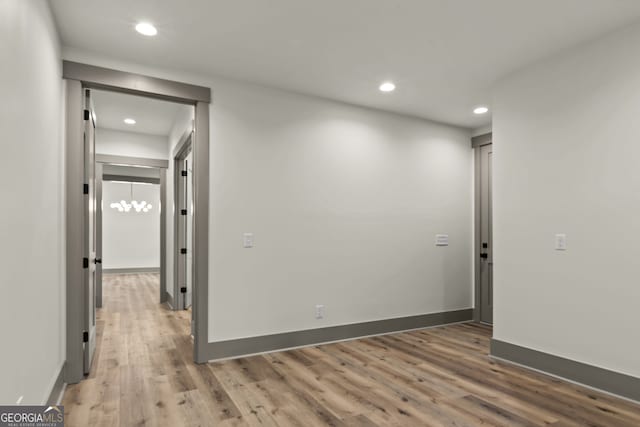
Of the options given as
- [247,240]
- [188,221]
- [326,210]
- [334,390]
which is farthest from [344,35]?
[188,221]

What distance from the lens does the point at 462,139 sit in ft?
17.6

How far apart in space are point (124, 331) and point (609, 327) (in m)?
4.90

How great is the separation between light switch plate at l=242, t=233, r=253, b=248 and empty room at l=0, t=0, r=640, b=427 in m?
0.01

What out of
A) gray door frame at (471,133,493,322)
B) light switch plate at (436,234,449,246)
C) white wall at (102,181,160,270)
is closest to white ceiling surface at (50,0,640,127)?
gray door frame at (471,133,493,322)

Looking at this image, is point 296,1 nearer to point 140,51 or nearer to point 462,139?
point 140,51

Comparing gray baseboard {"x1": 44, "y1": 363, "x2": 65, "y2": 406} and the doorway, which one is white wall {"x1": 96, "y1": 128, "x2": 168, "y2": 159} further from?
gray baseboard {"x1": 44, "y1": 363, "x2": 65, "y2": 406}

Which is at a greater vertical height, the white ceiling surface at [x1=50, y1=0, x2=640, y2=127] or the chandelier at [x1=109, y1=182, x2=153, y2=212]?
the white ceiling surface at [x1=50, y1=0, x2=640, y2=127]

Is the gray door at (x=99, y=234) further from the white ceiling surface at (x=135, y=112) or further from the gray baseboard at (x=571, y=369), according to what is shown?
the gray baseboard at (x=571, y=369)

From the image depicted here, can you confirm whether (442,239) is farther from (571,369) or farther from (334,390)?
(334,390)

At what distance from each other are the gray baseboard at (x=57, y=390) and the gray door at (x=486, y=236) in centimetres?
474

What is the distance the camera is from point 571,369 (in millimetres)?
3076

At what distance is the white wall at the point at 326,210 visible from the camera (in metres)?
3.72

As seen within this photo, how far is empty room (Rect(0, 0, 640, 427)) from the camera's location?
249 cm

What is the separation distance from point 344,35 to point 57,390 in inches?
129
